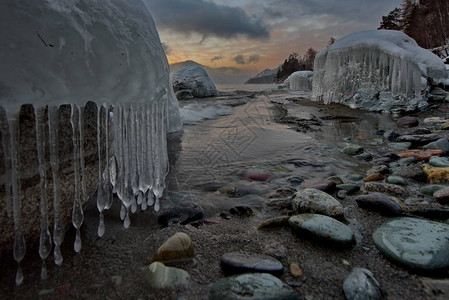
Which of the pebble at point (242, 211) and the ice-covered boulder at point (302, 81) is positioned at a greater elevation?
the ice-covered boulder at point (302, 81)

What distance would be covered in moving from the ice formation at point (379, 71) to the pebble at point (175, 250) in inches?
314

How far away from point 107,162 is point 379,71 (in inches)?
347

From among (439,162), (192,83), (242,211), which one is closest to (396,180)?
(439,162)

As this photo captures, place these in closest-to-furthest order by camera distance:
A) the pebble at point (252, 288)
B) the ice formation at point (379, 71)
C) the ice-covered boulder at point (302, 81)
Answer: the pebble at point (252, 288), the ice formation at point (379, 71), the ice-covered boulder at point (302, 81)

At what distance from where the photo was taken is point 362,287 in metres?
1.07

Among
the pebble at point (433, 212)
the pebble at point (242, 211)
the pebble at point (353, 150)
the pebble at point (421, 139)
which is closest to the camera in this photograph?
the pebble at point (433, 212)

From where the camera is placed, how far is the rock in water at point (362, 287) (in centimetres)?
105

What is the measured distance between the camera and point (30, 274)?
1200mm

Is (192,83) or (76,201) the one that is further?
(192,83)

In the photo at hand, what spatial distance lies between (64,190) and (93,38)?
0.89m

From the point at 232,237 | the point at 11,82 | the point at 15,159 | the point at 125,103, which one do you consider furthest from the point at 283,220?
the point at 11,82

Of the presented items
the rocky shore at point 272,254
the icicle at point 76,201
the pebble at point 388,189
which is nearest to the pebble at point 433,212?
the rocky shore at point 272,254

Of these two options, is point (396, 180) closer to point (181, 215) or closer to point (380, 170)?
point (380, 170)

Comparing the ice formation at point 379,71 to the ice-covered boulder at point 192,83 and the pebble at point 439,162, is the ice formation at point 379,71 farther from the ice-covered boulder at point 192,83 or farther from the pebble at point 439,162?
the ice-covered boulder at point 192,83
